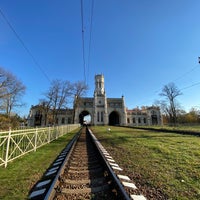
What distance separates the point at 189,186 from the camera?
3391mm

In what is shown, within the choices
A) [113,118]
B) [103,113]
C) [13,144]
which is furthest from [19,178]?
[113,118]

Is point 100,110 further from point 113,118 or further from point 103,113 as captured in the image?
point 113,118

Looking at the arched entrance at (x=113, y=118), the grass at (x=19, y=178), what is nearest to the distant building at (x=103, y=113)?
the arched entrance at (x=113, y=118)

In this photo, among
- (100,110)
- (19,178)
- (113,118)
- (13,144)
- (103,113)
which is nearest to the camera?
Result: (19,178)

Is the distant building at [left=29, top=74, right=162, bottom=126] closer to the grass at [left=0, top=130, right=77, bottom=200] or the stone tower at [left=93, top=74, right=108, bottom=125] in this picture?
the stone tower at [left=93, top=74, right=108, bottom=125]

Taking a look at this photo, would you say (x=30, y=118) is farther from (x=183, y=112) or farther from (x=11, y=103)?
(x=183, y=112)

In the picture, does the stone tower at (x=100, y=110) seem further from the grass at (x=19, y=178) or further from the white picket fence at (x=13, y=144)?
the grass at (x=19, y=178)

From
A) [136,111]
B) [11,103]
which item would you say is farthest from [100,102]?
[11,103]

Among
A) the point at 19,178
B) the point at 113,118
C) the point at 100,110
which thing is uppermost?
→ the point at 100,110

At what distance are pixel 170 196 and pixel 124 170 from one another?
74.9 inches

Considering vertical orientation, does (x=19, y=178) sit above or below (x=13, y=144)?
below

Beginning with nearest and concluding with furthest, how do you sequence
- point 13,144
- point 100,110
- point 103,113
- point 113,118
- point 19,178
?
point 19,178 → point 13,144 → point 103,113 → point 100,110 → point 113,118

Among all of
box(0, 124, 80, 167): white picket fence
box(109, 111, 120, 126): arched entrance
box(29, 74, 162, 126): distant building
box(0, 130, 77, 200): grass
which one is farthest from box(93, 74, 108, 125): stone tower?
box(0, 130, 77, 200): grass

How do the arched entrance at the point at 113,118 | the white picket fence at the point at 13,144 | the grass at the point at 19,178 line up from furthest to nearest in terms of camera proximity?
the arched entrance at the point at 113,118 → the white picket fence at the point at 13,144 → the grass at the point at 19,178
